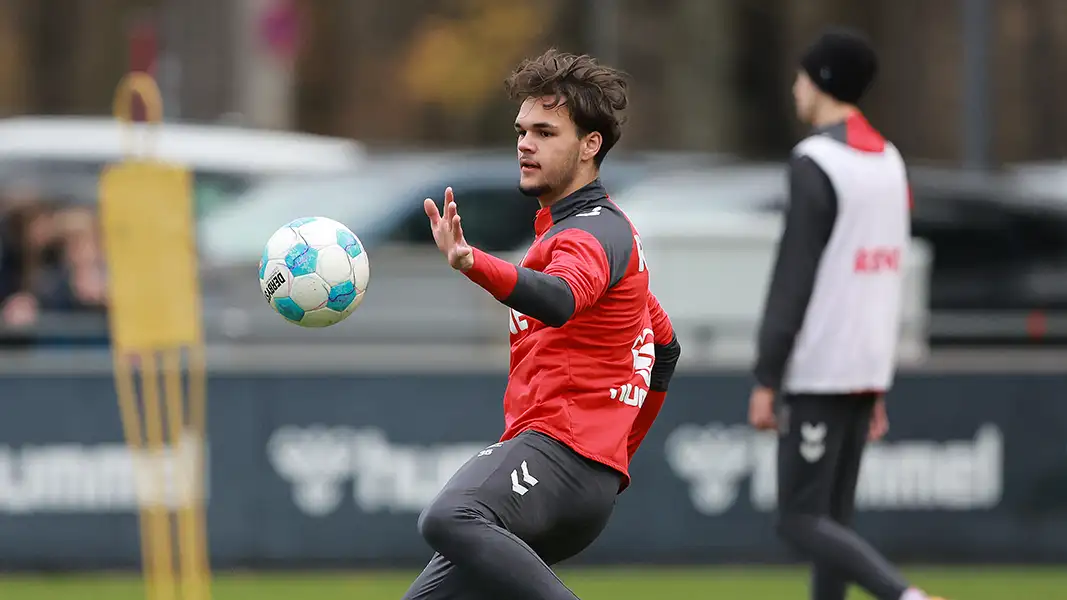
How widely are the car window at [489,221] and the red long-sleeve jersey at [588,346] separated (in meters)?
8.45

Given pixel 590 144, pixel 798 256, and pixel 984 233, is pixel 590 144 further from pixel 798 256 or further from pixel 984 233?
pixel 984 233

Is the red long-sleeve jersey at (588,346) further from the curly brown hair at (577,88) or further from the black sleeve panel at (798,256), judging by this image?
the black sleeve panel at (798,256)

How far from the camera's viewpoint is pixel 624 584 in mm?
10039

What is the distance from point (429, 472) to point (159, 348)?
82.4 inches

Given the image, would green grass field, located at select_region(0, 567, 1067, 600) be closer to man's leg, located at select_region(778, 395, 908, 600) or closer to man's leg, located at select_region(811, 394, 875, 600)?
man's leg, located at select_region(811, 394, 875, 600)

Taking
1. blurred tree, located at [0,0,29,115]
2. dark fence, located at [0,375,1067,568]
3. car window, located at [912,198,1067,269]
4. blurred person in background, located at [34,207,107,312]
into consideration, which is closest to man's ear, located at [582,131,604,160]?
dark fence, located at [0,375,1067,568]

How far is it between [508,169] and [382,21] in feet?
58.7

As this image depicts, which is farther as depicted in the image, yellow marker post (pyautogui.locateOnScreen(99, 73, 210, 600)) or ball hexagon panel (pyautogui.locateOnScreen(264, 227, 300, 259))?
yellow marker post (pyautogui.locateOnScreen(99, 73, 210, 600))

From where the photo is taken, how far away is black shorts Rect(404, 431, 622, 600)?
5.45 meters

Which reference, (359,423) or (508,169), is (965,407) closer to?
(359,423)

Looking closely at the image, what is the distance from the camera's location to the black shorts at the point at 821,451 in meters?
7.27

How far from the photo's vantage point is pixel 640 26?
79.9 feet

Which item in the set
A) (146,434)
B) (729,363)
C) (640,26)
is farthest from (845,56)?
(640,26)

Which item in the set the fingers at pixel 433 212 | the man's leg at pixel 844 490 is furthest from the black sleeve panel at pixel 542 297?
the man's leg at pixel 844 490
